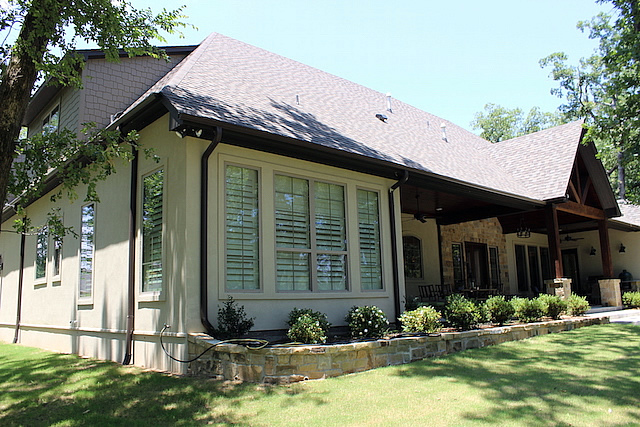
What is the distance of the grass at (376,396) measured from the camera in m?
4.54

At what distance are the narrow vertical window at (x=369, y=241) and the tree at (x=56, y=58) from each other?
4044 millimetres

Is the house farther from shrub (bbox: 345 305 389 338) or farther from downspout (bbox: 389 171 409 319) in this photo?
shrub (bbox: 345 305 389 338)

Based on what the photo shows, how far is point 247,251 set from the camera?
7.12 meters

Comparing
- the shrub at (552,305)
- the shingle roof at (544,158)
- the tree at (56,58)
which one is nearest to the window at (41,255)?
the tree at (56,58)

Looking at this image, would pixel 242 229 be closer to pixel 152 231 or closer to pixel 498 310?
pixel 152 231

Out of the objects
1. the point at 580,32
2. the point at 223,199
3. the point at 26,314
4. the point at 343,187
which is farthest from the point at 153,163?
the point at 580,32

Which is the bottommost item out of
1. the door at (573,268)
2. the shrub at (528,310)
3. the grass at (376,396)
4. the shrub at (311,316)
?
the grass at (376,396)

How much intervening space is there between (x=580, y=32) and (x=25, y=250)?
29.9 m

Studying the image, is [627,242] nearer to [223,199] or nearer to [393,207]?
[393,207]

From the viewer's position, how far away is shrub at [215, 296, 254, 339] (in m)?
6.34

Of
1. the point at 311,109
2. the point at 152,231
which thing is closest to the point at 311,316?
the point at 152,231

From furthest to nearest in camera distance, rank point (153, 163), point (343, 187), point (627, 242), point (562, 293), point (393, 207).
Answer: point (627, 242), point (562, 293), point (393, 207), point (343, 187), point (153, 163)

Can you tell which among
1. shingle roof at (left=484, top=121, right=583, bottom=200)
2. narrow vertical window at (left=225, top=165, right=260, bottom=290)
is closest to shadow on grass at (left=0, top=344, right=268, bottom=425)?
narrow vertical window at (left=225, top=165, right=260, bottom=290)

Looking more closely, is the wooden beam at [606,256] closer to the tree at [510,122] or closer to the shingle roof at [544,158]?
the shingle roof at [544,158]
